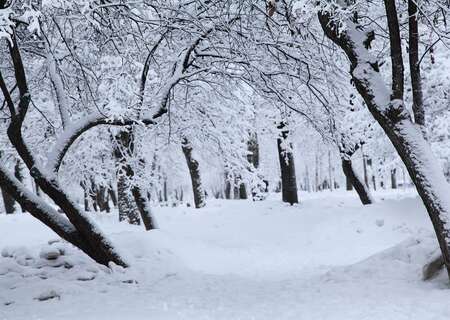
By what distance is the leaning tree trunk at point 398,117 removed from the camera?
5.81m

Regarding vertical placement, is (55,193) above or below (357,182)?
above

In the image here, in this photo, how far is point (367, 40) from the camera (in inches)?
252

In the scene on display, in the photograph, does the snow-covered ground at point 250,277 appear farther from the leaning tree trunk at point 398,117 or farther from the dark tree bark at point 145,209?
the dark tree bark at point 145,209

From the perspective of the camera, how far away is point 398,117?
6.03 metres

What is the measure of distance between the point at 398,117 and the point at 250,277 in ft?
13.3

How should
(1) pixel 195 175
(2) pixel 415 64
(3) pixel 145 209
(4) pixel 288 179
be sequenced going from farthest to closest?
(1) pixel 195 175 < (4) pixel 288 179 < (3) pixel 145 209 < (2) pixel 415 64

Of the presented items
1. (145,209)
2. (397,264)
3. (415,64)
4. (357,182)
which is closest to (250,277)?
(397,264)

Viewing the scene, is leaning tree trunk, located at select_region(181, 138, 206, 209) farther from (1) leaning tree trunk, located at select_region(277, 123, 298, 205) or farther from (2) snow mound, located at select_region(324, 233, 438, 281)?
(2) snow mound, located at select_region(324, 233, 438, 281)

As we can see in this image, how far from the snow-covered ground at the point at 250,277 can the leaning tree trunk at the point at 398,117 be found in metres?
1.03

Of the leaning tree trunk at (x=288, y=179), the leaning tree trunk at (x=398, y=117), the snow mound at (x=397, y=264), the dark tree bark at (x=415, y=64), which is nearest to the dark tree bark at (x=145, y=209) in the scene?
the leaning tree trunk at (x=288, y=179)

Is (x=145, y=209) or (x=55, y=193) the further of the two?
(x=145, y=209)

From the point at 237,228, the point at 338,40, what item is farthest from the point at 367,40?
the point at 237,228

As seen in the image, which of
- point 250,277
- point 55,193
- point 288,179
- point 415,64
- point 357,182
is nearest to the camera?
point 415,64

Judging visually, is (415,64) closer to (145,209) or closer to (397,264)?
(397,264)
